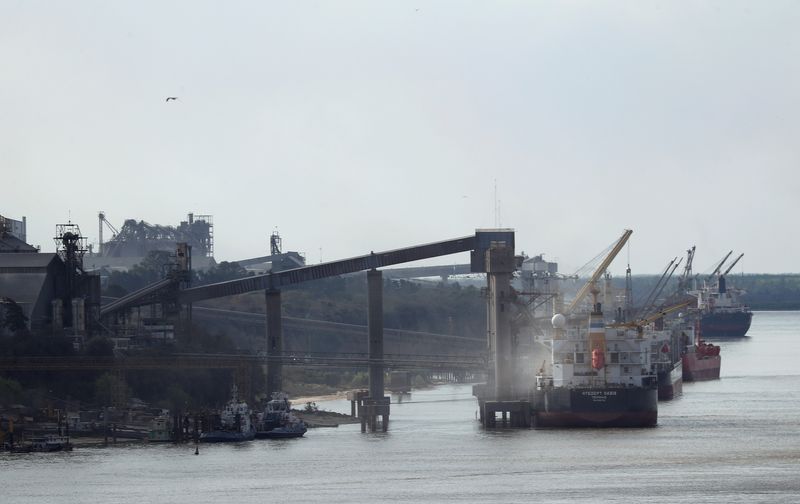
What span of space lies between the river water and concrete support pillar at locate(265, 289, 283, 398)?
1626 cm

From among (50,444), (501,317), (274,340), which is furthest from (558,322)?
(50,444)

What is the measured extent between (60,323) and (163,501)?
7200 centimetres

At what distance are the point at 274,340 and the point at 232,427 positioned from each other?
32.2 m

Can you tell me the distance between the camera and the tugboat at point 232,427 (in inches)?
5576

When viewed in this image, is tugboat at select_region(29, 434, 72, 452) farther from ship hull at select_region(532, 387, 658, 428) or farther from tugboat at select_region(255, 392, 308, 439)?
ship hull at select_region(532, 387, 658, 428)

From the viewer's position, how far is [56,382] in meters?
156

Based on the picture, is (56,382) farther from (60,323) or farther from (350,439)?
(350,439)

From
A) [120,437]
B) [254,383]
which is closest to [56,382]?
[120,437]

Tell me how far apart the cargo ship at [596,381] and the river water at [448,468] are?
2.73 meters

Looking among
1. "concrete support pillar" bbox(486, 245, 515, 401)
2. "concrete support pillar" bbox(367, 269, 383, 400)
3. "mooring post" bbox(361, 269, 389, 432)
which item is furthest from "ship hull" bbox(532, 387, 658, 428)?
"concrete support pillar" bbox(367, 269, 383, 400)

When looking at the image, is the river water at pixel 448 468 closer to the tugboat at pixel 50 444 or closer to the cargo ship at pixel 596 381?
the tugboat at pixel 50 444

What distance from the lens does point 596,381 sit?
490 feet

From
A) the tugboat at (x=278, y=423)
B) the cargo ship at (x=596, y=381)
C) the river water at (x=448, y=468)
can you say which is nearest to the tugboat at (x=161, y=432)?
the river water at (x=448, y=468)

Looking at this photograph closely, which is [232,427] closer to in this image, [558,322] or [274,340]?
[558,322]
